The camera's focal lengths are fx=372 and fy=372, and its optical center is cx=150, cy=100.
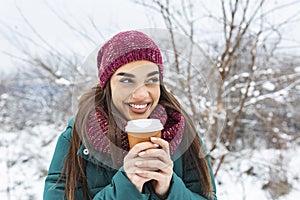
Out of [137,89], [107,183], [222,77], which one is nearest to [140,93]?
[137,89]

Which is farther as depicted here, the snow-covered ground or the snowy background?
the snow-covered ground

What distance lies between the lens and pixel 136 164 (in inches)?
15.8

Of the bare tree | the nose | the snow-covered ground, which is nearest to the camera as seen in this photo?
the nose

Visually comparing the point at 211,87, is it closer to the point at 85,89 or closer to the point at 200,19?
the point at 85,89

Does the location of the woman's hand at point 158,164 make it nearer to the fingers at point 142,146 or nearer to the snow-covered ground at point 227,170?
the fingers at point 142,146

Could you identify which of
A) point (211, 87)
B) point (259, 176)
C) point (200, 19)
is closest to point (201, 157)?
point (211, 87)

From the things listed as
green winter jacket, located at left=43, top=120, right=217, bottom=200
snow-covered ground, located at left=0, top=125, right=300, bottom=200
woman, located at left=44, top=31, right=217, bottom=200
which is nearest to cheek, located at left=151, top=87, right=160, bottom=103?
woman, located at left=44, top=31, right=217, bottom=200

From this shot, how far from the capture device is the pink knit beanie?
1.23 ft

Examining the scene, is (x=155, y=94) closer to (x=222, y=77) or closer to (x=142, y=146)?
(x=142, y=146)

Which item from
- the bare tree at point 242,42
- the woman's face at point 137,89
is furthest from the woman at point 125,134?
the bare tree at point 242,42

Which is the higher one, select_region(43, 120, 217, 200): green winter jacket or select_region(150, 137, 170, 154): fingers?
select_region(150, 137, 170, 154): fingers

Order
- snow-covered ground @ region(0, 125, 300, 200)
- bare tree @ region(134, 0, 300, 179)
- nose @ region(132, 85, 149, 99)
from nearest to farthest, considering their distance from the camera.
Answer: nose @ region(132, 85, 149, 99) → bare tree @ region(134, 0, 300, 179) → snow-covered ground @ region(0, 125, 300, 200)

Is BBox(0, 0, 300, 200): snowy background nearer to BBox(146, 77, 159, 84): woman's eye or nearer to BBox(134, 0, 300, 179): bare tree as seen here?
BBox(134, 0, 300, 179): bare tree

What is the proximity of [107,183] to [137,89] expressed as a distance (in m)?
0.24
